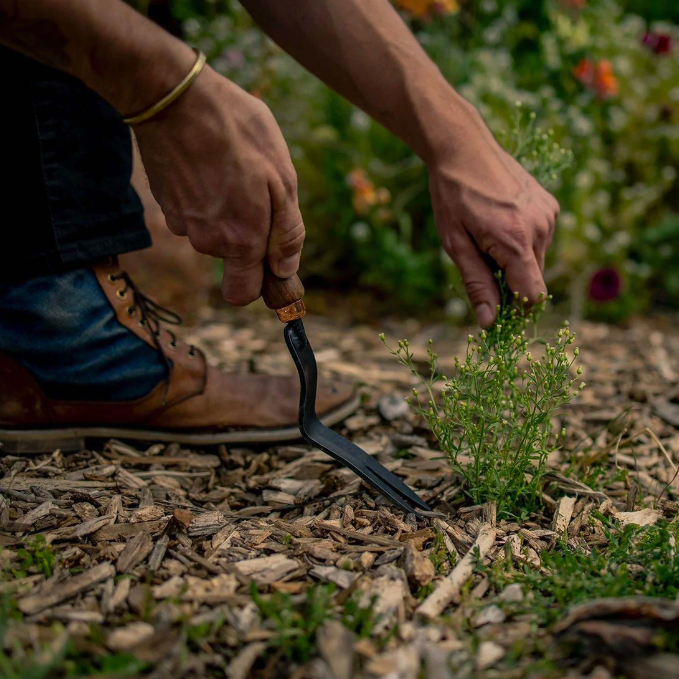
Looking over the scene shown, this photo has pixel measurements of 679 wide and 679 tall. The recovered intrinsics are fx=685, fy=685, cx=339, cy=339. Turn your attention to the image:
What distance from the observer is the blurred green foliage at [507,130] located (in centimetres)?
345

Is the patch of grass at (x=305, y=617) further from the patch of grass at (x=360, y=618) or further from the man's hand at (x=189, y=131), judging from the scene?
the man's hand at (x=189, y=131)

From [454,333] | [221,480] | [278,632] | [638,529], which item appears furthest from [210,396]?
[454,333]

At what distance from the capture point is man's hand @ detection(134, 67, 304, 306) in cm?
125

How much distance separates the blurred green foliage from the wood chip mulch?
4.21 ft

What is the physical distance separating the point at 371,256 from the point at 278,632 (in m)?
2.61

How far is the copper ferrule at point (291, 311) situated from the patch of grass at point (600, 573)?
664mm

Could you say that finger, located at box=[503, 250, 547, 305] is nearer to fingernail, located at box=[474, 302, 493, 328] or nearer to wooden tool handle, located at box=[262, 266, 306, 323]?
fingernail, located at box=[474, 302, 493, 328]

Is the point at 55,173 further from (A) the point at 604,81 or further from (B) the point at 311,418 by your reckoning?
(A) the point at 604,81

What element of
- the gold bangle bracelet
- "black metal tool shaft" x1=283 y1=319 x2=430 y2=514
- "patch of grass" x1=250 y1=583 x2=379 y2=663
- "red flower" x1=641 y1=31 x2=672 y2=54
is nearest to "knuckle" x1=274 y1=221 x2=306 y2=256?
"black metal tool shaft" x1=283 y1=319 x2=430 y2=514

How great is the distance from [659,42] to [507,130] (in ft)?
4.22

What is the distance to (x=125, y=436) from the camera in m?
1.99

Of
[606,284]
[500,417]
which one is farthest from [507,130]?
[500,417]

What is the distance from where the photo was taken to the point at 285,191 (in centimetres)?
132

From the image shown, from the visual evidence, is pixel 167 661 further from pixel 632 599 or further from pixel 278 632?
pixel 632 599
